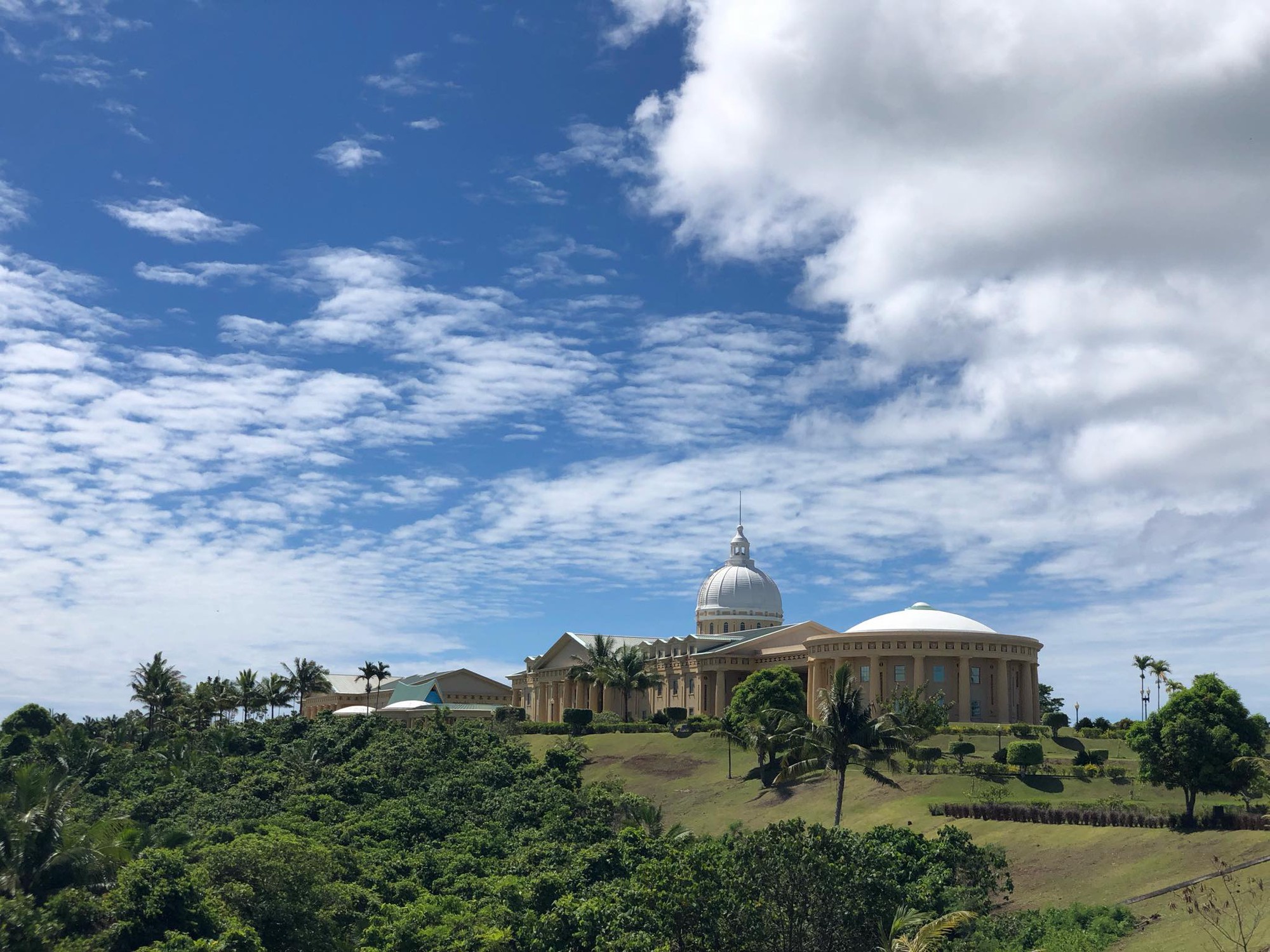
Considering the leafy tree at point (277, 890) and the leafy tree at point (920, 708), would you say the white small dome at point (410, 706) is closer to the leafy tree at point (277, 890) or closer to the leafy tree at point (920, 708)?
the leafy tree at point (920, 708)

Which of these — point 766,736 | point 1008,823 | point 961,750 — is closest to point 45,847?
point 766,736

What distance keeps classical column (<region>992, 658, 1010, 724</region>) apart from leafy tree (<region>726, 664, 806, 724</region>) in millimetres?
13986

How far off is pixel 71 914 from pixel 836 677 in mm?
29753

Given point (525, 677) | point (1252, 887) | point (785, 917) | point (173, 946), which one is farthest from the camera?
point (525, 677)

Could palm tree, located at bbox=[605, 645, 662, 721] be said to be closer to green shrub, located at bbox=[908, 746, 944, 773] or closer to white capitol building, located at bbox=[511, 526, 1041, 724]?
white capitol building, located at bbox=[511, 526, 1041, 724]

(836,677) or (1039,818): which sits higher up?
(836,677)

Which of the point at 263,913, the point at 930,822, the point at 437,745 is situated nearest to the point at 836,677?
the point at 930,822

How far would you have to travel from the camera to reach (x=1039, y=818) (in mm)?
54312

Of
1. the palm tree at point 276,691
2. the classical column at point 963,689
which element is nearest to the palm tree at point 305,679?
the palm tree at point 276,691

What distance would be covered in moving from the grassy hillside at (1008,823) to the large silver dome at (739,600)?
27051mm

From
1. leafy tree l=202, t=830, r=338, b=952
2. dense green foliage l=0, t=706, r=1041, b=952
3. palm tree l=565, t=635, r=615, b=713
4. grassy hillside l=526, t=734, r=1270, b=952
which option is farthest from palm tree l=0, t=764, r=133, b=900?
palm tree l=565, t=635, r=615, b=713

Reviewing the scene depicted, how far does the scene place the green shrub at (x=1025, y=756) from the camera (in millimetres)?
66625

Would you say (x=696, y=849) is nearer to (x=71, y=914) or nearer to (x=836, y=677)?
(x=836, y=677)

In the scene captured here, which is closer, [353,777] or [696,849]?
[696,849]
